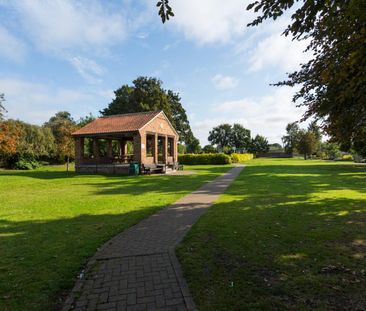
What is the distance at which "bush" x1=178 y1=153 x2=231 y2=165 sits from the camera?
1673 inches

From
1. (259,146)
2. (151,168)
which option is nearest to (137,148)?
(151,168)

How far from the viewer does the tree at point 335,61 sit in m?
4.53

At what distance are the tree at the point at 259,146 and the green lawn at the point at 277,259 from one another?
94.2 m

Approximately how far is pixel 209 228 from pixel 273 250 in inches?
71.9

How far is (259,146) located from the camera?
101 meters

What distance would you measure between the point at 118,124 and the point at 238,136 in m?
86.4

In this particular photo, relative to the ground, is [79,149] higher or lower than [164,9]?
lower

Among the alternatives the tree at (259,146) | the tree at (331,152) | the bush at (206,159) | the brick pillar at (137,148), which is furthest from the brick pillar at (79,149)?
the tree at (259,146)

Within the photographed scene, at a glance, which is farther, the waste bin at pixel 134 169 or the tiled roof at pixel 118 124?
the tiled roof at pixel 118 124

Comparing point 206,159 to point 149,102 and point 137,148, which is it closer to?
point 149,102

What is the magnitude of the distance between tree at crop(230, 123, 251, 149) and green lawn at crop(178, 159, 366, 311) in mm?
100945

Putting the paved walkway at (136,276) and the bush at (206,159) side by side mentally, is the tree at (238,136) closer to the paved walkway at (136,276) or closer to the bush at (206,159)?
the bush at (206,159)

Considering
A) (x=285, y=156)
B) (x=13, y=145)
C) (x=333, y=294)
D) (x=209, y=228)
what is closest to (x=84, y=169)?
(x=13, y=145)

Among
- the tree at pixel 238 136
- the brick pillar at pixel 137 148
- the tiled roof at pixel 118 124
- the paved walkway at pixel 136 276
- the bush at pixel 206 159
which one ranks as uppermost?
the tree at pixel 238 136
